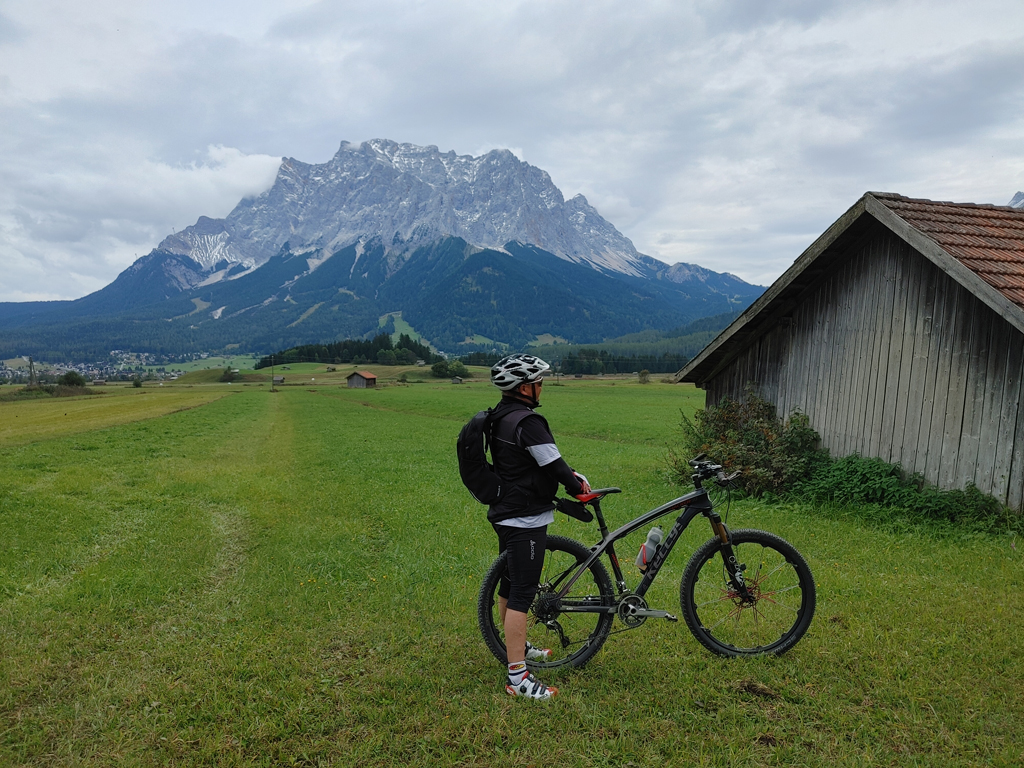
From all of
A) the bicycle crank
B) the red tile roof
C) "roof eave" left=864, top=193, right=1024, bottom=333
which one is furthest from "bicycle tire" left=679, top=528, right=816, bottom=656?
the red tile roof

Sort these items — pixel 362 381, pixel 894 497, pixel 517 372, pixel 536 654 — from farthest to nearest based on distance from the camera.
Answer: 1. pixel 362 381
2. pixel 894 497
3. pixel 536 654
4. pixel 517 372

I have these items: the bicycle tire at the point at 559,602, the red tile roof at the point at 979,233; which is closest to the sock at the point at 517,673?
the bicycle tire at the point at 559,602

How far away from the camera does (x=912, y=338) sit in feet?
34.6

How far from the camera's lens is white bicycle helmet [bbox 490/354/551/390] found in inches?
203

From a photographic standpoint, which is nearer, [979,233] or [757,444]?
[979,233]

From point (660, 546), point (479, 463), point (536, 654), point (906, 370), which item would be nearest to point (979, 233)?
point (906, 370)

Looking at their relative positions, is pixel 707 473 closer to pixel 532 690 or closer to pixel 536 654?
pixel 536 654

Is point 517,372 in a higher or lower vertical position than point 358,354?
higher

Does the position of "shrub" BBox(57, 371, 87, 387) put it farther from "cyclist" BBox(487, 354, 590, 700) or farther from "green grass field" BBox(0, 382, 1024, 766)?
"cyclist" BBox(487, 354, 590, 700)

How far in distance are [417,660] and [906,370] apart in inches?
385

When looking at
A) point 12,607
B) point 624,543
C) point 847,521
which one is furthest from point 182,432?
point 847,521

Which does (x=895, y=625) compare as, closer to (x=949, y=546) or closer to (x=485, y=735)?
(x=949, y=546)

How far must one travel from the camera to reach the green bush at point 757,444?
12461 mm

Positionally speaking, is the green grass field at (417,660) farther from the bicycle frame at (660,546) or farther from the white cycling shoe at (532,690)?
the bicycle frame at (660,546)
